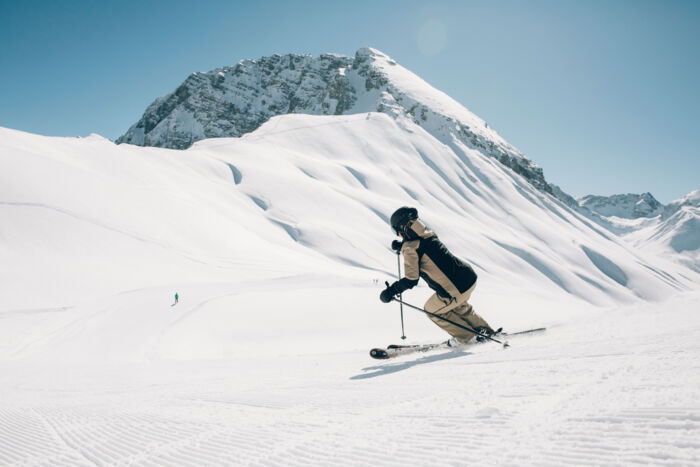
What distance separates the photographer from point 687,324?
3.95 m

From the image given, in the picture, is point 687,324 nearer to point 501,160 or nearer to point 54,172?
point 54,172

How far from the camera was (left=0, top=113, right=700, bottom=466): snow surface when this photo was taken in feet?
7.18

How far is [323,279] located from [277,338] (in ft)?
17.1

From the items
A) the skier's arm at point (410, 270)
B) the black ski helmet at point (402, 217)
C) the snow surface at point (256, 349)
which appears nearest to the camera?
the snow surface at point (256, 349)

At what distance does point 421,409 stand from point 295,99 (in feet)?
499

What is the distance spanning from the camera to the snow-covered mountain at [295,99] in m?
111

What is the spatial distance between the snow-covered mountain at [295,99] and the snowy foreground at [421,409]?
105 m

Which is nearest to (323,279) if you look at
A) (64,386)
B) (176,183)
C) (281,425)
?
(64,386)

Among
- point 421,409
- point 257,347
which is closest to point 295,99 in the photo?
point 257,347

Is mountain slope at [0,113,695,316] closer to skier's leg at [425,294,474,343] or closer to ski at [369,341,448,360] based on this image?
ski at [369,341,448,360]

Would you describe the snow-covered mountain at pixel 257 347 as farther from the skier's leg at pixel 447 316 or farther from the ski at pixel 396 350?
the skier's leg at pixel 447 316

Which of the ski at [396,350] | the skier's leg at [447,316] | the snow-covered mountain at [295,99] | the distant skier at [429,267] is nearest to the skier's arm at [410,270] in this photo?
the distant skier at [429,267]

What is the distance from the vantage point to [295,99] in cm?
14425

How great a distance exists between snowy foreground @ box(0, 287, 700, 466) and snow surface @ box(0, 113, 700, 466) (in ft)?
0.06
